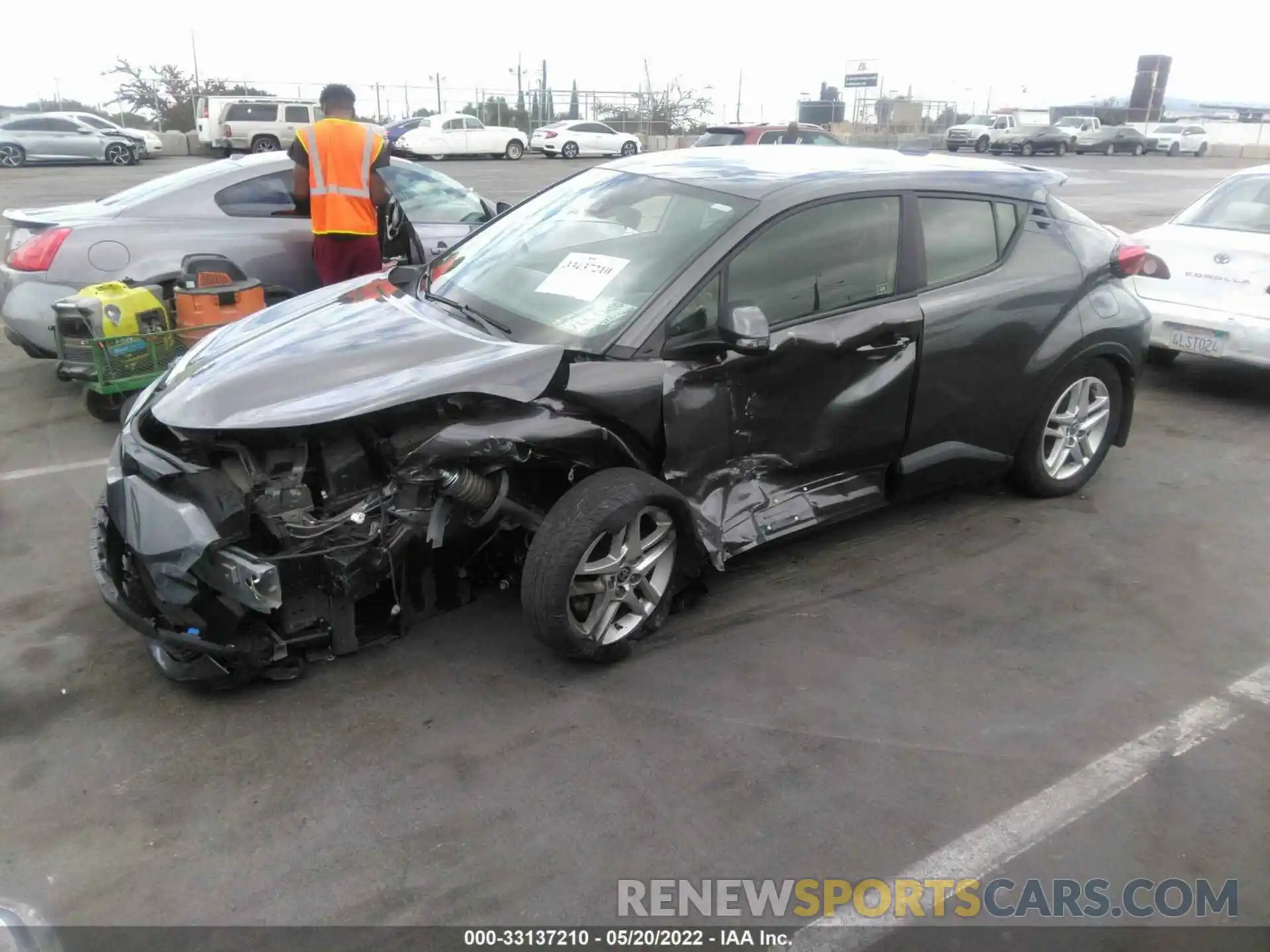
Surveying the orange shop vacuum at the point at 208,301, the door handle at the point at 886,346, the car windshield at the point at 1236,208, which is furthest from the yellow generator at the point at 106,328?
the car windshield at the point at 1236,208

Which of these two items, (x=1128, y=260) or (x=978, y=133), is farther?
(x=978, y=133)

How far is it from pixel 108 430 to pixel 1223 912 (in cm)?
591

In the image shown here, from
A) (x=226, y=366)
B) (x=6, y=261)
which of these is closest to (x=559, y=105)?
(x=6, y=261)

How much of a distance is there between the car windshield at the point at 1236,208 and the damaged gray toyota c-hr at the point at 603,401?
2897mm

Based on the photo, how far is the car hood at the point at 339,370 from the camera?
310 centimetres

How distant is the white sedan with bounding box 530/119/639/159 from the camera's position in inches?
1336

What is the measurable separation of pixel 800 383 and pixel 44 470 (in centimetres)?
411

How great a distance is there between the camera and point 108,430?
18.9 ft

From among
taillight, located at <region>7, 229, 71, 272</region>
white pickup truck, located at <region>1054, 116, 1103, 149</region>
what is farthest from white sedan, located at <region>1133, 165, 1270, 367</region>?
white pickup truck, located at <region>1054, 116, 1103, 149</region>

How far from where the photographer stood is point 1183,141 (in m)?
44.5

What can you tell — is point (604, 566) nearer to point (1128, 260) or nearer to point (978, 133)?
point (1128, 260)

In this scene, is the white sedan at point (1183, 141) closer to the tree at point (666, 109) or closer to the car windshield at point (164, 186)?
the tree at point (666, 109)

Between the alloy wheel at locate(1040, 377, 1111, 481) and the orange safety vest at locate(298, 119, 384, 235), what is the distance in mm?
4334

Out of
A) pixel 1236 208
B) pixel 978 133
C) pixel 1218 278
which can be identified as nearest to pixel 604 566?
pixel 1218 278
